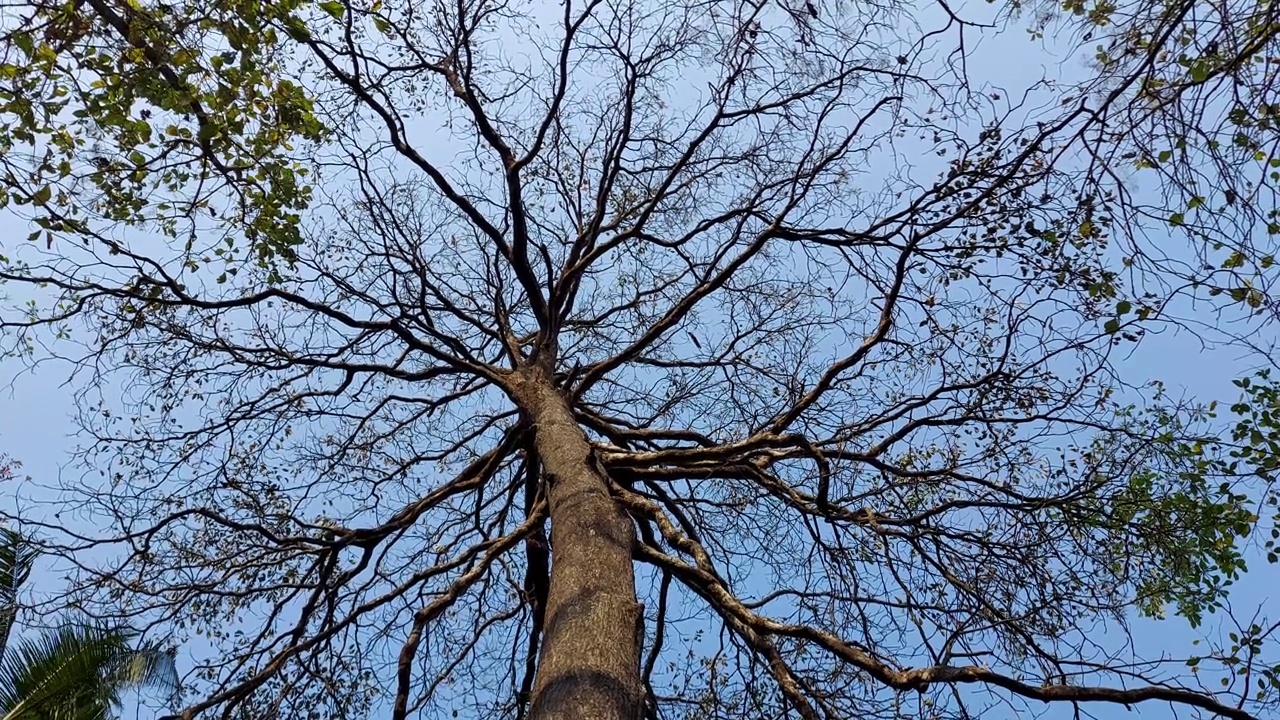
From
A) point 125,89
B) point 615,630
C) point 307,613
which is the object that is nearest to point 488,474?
point 307,613

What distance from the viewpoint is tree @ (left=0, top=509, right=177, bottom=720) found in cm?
483

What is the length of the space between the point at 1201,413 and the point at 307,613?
4.95m

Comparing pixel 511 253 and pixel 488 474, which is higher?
pixel 511 253

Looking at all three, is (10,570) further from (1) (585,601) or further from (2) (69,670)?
(1) (585,601)

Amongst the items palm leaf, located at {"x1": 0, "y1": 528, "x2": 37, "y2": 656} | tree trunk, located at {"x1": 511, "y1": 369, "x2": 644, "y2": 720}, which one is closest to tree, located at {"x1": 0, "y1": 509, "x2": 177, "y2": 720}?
palm leaf, located at {"x1": 0, "y1": 528, "x2": 37, "y2": 656}

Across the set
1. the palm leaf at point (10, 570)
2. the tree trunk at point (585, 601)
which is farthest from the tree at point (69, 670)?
the tree trunk at point (585, 601)

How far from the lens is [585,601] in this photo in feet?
10.2

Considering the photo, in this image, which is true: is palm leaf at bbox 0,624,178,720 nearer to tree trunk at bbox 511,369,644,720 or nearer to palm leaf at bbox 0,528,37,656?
palm leaf at bbox 0,528,37,656

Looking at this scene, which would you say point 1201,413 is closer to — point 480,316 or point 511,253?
point 511,253

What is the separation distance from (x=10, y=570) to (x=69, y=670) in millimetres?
709

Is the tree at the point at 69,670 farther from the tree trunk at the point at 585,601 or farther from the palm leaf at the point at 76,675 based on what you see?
the tree trunk at the point at 585,601

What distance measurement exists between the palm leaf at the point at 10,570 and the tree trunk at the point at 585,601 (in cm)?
313

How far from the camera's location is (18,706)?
4.80 m

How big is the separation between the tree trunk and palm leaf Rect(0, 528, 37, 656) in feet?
10.3
